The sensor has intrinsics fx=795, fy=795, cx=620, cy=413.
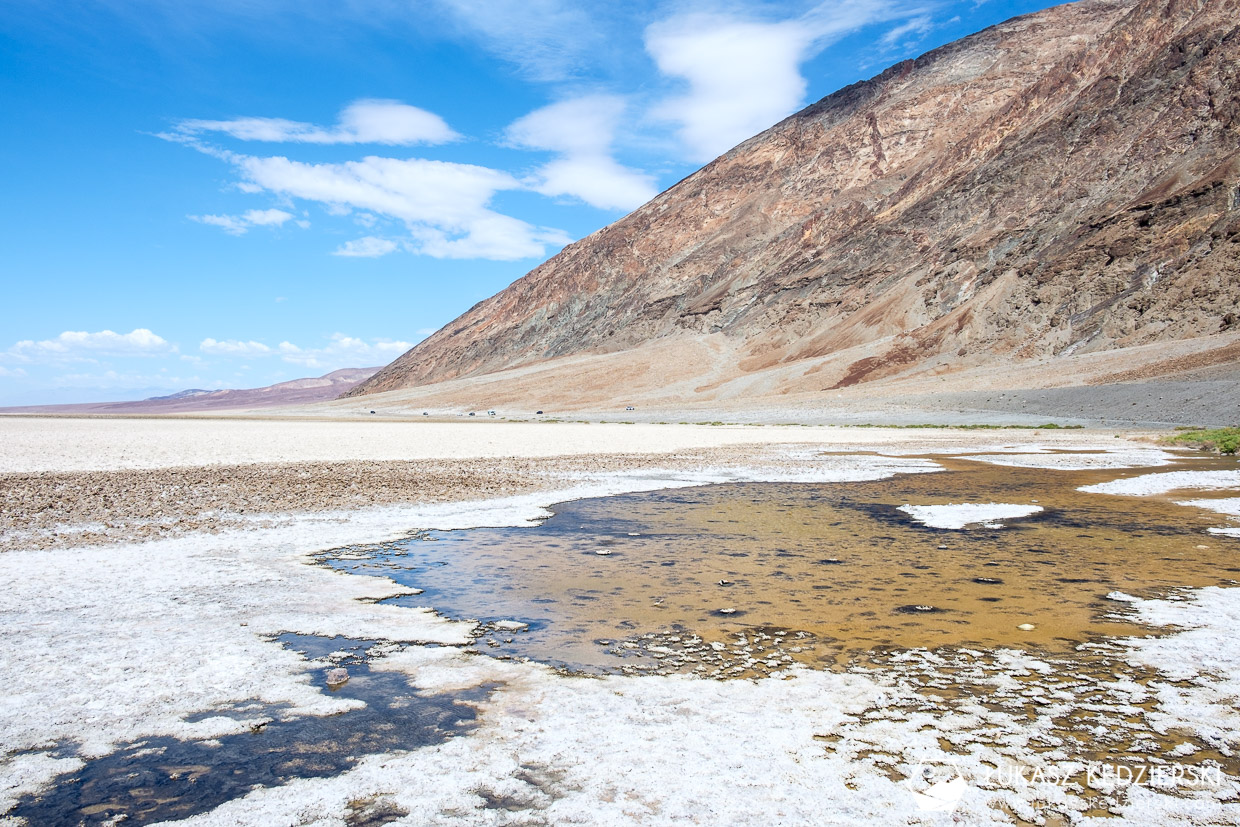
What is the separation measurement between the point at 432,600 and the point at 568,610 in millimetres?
1272

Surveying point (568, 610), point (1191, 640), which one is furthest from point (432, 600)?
point (1191, 640)

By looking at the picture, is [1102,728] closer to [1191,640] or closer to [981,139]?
[1191,640]

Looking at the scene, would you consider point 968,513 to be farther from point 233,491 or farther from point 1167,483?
point 233,491

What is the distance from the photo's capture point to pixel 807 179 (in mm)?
114500

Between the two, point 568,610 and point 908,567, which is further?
point 908,567

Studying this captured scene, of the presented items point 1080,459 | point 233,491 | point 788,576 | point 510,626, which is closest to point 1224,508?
point 788,576

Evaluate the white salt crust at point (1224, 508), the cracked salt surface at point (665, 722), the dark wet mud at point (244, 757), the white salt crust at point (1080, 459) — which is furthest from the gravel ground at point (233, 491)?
the white salt crust at point (1224, 508)

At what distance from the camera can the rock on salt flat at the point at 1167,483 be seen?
44.8 ft

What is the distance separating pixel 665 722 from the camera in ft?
13.7

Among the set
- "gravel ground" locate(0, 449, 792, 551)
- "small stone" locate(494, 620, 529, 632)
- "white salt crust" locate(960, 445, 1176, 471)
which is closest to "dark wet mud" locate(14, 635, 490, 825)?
"small stone" locate(494, 620, 529, 632)

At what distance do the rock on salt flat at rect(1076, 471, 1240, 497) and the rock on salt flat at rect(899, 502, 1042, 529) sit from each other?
282 centimetres

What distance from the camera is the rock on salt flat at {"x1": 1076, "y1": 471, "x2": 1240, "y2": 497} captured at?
44.8ft

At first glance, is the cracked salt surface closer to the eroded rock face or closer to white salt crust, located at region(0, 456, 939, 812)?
white salt crust, located at region(0, 456, 939, 812)

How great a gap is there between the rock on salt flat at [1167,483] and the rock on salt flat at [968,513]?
9.27 ft
